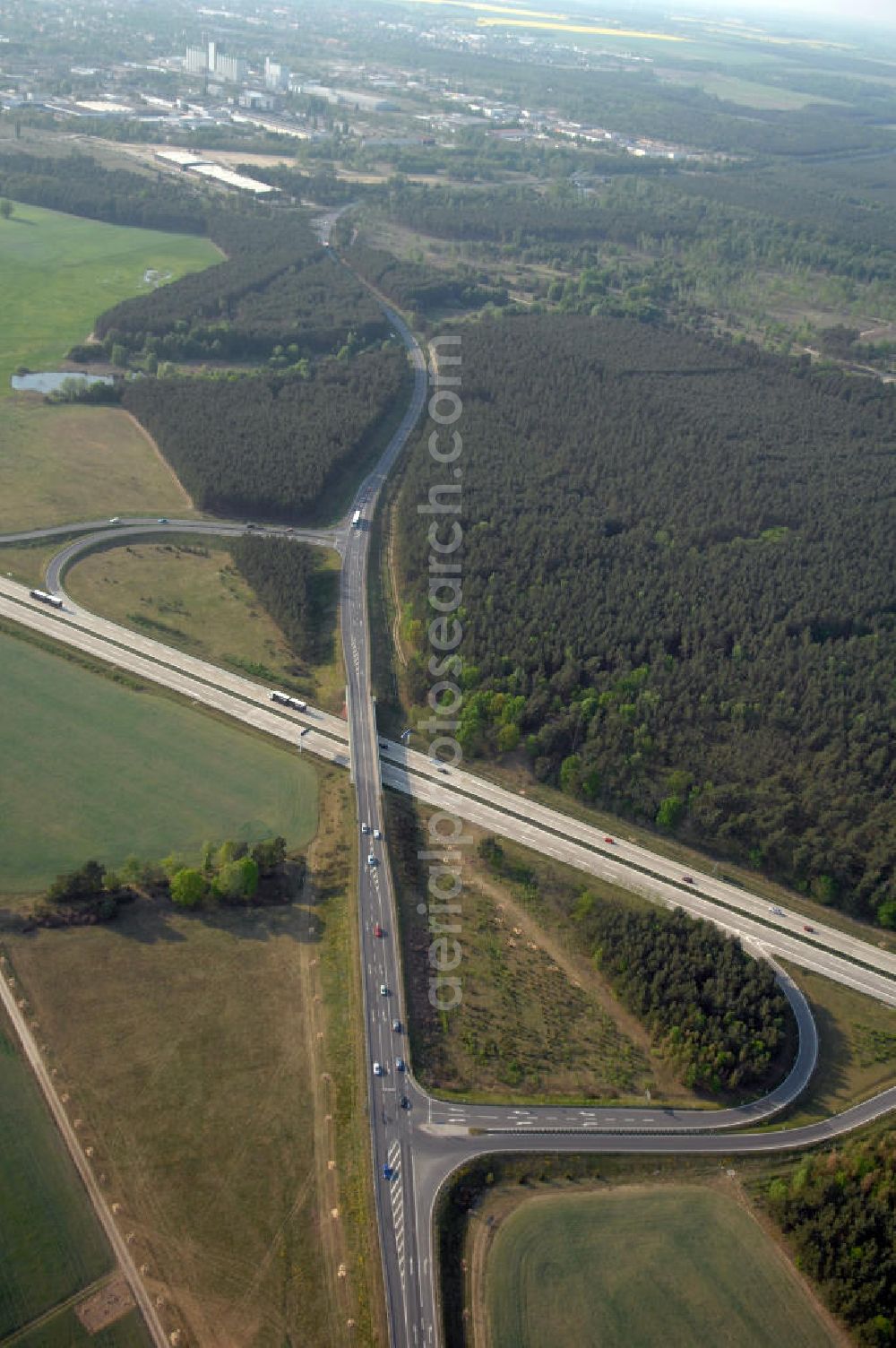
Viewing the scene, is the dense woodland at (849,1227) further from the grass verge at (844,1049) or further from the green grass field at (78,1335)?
the green grass field at (78,1335)

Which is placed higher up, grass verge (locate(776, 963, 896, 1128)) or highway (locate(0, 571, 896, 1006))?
highway (locate(0, 571, 896, 1006))

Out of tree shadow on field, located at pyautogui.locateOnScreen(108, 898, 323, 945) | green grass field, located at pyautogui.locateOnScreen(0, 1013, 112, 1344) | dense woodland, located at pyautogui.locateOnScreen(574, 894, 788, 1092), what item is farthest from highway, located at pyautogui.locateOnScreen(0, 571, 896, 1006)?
green grass field, located at pyautogui.locateOnScreen(0, 1013, 112, 1344)

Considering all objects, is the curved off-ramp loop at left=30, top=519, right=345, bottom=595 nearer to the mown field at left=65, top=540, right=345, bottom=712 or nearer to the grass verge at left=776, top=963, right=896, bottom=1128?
the mown field at left=65, top=540, right=345, bottom=712

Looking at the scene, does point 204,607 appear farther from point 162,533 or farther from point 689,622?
point 689,622

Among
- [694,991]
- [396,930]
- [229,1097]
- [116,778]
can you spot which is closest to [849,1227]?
[694,991]

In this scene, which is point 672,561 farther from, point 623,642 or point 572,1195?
point 572,1195

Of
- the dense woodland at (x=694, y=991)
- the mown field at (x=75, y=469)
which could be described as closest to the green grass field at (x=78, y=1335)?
the dense woodland at (x=694, y=991)
